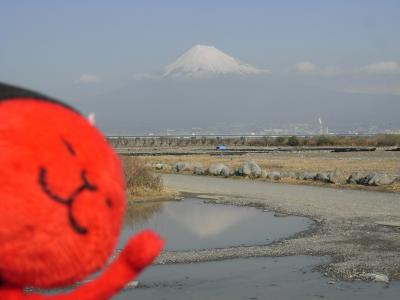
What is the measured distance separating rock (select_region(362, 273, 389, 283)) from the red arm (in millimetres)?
9848

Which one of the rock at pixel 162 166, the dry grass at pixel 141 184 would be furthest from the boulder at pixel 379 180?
the rock at pixel 162 166

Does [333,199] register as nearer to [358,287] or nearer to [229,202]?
[229,202]

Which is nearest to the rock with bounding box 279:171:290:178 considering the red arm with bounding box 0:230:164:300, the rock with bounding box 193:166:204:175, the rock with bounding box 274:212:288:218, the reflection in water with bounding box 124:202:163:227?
the rock with bounding box 193:166:204:175

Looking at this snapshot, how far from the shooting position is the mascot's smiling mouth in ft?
6.49

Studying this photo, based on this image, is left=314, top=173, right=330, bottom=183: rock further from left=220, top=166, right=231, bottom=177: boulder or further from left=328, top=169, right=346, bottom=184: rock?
left=220, top=166, right=231, bottom=177: boulder

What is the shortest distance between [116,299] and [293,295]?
276 centimetres

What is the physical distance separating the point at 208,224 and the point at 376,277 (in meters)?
7.48

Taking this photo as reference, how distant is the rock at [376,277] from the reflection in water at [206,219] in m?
5.51

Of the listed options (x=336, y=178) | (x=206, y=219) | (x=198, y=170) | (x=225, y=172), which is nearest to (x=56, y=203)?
(x=206, y=219)

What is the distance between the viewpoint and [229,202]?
23516 millimetres

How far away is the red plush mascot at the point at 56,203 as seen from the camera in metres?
1.94

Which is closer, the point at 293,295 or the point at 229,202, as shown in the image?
the point at 293,295

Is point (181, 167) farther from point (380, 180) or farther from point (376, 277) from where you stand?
point (376, 277)

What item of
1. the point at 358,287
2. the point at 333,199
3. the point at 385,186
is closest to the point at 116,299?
the point at 358,287
